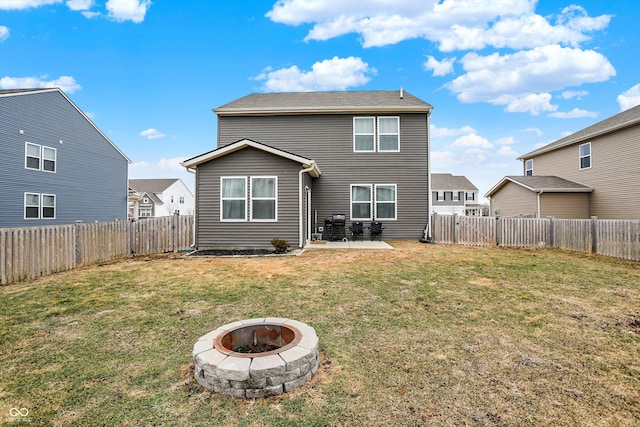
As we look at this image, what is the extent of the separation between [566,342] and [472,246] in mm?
8695

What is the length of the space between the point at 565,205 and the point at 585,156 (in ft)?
9.77

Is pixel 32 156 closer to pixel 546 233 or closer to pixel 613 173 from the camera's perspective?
pixel 546 233

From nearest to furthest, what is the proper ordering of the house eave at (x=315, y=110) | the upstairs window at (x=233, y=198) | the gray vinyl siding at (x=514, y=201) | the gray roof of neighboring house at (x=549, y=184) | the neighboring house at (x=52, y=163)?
1. the upstairs window at (x=233, y=198)
2. the house eave at (x=315, y=110)
3. the neighboring house at (x=52, y=163)
4. the gray roof of neighboring house at (x=549, y=184)
5. the gray vinyl siding at (x=514, y=201)

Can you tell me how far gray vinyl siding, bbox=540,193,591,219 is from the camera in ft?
51.9

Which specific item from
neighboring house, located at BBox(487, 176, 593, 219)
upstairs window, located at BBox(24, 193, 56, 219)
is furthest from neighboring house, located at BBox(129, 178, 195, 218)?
neighboring house, located at BBox(487, 176, 593, 219)

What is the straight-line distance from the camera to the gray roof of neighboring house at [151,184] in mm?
42594

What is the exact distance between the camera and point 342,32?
58.6ft

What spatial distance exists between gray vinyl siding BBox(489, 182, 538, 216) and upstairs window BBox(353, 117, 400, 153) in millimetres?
8813

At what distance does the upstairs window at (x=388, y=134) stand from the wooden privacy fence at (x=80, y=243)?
8.67 m

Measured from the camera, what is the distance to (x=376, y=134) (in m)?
13.3

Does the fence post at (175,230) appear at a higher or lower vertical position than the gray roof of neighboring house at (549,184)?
lower

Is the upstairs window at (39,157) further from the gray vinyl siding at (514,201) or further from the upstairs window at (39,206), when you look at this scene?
the gray vinyl siding at (514,201)

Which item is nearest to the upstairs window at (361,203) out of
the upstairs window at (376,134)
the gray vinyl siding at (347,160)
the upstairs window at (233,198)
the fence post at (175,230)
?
the gray vinyl siding at (347,160)

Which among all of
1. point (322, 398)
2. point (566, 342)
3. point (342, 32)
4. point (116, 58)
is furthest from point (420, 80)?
point (322, 398)
